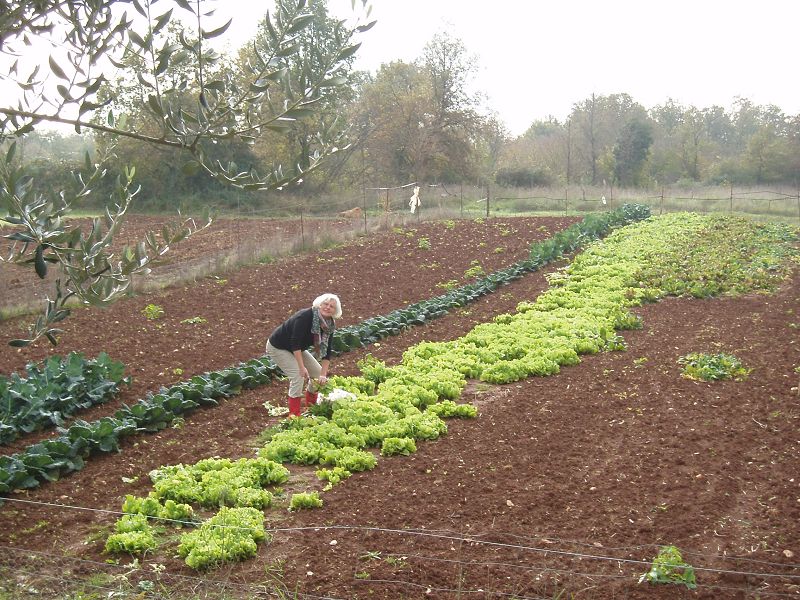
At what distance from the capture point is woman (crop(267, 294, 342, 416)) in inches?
349

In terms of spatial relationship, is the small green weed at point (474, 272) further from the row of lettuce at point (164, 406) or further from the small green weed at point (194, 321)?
the small green weed at point (194, 321)

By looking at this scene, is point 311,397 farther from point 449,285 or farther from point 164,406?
point 449,285

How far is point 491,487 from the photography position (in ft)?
24.1

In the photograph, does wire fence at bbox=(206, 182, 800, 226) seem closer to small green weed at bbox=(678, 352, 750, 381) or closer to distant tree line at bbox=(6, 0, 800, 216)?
distant tree line at bbox=(6, 0, 800, 216)

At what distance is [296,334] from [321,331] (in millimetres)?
291

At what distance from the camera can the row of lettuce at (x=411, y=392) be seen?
633 cm

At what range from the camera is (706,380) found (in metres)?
11.0

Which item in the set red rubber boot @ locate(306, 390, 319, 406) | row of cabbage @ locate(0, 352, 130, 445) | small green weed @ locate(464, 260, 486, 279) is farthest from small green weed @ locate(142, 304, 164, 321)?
small green weed @ locate(464, 260, 486, 279)

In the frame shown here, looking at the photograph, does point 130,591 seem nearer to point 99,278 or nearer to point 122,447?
point 99,278

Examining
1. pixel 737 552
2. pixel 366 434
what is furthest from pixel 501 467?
pixel 737 552

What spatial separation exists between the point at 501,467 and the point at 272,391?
3.80m

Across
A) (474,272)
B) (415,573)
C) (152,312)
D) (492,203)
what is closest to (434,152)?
(492,203)

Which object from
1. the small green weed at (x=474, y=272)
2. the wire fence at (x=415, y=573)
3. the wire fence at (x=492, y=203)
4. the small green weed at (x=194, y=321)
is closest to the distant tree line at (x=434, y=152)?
the wire fence at (x=492, y=203)

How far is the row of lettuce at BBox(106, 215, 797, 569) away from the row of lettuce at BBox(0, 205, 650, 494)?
3.56 ft
